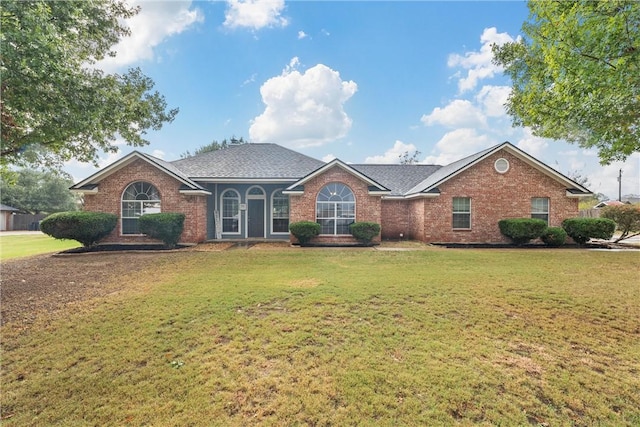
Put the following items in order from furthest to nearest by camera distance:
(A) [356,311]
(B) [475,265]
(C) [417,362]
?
(B) [475,265]
(A) [356,311]
(C) [417,362]

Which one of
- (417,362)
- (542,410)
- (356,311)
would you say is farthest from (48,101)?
(542,410)

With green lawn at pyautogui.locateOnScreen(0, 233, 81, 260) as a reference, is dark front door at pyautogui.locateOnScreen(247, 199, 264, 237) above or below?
above

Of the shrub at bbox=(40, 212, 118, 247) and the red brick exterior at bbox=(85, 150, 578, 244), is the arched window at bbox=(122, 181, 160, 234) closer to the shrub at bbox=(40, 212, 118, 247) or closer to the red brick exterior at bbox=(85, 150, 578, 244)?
the shrub at bbox=(40, 212, 118, 247)

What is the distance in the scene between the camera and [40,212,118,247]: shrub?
1248 cm

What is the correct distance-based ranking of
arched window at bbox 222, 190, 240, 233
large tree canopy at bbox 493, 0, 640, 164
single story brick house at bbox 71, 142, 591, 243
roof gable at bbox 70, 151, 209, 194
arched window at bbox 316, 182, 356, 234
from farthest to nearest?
1. arched window at bbox 222, 190, 240, 233
2. arched window at bbox 316, 182, 356, 234
3. single story brick house at bbox 71, 142, 591, 243
4. roof gable at bbox 70, 151, 209, 194
5. large tree canopy at bbox 493, 0, 640, 164

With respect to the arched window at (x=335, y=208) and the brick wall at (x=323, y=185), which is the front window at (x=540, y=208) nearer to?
the brick wall at (x=323, y=185)

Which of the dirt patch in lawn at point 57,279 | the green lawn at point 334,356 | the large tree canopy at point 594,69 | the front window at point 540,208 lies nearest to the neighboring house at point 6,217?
the dirt patch in lawn at point 57,279

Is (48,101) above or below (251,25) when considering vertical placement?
below

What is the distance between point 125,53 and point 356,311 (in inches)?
510

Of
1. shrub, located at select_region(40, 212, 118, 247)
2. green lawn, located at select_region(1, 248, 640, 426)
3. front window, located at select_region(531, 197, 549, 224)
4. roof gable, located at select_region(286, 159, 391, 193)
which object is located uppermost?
roof gable, located at select_region(286, 159, 391, 193)

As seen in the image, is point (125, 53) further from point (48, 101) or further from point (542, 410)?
point (542, 410)

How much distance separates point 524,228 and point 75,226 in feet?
70.9

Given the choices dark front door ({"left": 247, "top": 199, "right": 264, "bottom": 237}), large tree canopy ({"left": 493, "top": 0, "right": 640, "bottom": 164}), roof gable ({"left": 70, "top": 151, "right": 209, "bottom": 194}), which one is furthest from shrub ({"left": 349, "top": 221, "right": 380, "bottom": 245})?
large tree canopy ({"left": 493, "top": 0, "right": 640, "bottom": 164})

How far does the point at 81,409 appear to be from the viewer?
2.93 metres
